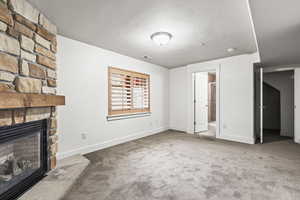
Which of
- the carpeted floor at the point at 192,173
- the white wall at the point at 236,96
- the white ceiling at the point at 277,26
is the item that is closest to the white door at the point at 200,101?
the white wall at the point at 236,96

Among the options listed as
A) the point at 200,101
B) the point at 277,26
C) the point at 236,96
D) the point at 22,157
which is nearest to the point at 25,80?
the point at 22,157

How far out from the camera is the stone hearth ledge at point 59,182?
157cm

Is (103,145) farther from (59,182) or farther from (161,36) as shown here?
(161,36)

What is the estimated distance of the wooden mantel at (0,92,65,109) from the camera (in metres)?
1.34

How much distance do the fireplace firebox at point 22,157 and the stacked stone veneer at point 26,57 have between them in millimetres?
105

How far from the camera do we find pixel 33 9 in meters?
1.84

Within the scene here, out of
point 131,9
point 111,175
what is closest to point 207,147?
point 111,175

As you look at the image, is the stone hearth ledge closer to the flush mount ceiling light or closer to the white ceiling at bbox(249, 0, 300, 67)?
the flush mount ceiling light

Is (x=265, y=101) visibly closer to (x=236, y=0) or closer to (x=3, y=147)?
(x=236, y=0)

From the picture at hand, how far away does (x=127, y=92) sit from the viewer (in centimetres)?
391

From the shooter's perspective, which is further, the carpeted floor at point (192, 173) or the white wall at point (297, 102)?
the white wall at point (297, 102)

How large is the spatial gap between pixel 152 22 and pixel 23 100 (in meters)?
1.95

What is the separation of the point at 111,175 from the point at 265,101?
6.21 meters

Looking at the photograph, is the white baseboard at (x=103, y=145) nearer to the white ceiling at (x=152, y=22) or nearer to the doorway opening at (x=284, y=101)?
the white ceiling at (x=152, y=22)
